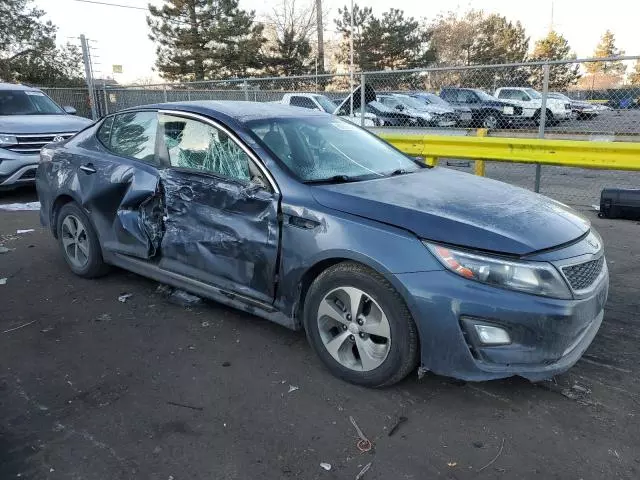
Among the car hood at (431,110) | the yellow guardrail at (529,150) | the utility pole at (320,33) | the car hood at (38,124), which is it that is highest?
the utility pole at (320,33)

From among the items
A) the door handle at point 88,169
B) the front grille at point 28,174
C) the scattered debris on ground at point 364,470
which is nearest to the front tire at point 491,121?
the front grille at point 28,174

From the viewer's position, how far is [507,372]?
8.66ft

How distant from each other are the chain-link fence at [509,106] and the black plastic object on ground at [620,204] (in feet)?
3.68

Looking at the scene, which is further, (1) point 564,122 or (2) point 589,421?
(1) point 564,122

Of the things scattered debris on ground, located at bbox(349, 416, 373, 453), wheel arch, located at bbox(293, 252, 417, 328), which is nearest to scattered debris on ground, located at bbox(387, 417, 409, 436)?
scattered debris on ground, located at bbox(349, 416, 373, 453)

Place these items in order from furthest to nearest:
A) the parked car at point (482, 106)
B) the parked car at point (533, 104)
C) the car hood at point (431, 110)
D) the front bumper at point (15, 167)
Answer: the parked car at point (482, 106), the car hood at point (431, 110), the parked car at point (533, 104), the front bumper at point (15, 167)

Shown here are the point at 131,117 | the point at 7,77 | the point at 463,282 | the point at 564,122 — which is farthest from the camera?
the point at 7,77

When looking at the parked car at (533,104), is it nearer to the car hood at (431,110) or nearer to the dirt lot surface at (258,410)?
the car hood at (431,110)

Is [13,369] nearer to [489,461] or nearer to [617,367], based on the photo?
[489,461]

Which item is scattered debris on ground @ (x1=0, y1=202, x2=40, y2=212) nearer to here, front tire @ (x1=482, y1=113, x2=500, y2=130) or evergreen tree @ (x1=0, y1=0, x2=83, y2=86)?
front tire @ (x1=482, y1=113, x2=500, y2=130)

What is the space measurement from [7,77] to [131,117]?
1209 inches

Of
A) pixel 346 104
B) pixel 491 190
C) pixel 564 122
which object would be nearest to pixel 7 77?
pixel 346 104

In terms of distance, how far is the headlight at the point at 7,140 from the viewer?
8.11 m

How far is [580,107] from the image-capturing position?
412 inches
